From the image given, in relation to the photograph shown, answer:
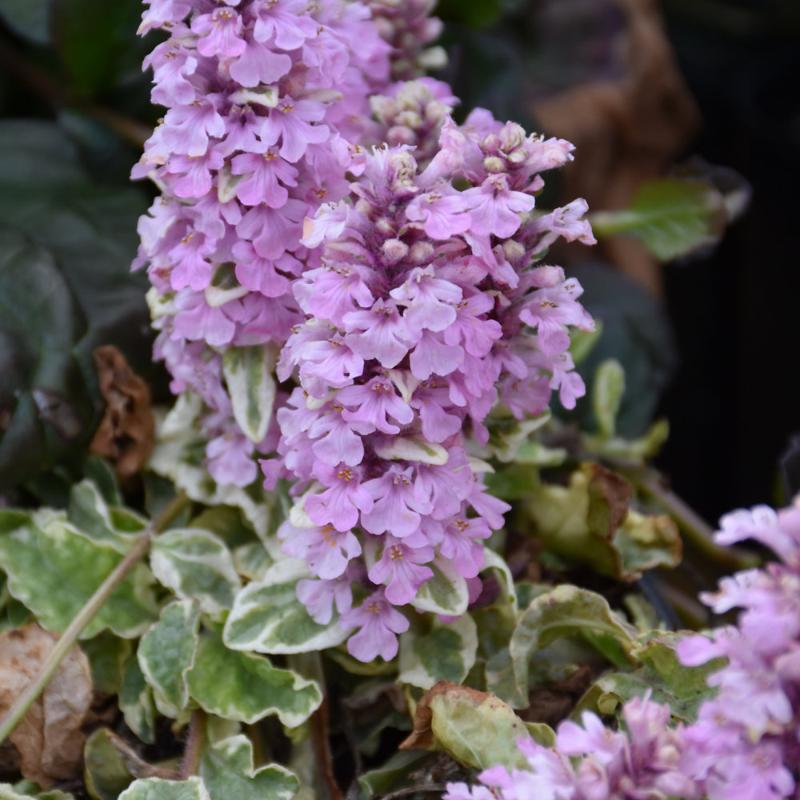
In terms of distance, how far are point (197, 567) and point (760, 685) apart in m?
0.39

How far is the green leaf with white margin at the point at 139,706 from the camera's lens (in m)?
0.71

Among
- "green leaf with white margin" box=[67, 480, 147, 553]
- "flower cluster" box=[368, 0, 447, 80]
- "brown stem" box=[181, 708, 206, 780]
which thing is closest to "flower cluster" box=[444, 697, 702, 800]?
"brown stem" box=[181, 708, 206, 780]

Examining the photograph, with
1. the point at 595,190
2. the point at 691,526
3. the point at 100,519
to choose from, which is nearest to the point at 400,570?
the point at 100,519

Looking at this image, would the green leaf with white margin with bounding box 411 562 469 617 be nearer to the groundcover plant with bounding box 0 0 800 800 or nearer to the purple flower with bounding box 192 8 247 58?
the groundcover plant with bounding box 0 0 800 800

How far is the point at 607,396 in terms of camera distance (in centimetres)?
93

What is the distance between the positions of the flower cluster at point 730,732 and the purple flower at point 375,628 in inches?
5.7

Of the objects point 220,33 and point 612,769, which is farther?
point 220,33

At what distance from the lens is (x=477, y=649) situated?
73 cm

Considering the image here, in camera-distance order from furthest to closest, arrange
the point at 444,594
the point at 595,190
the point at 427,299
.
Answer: the point at 595,190 < the point at 444,594 < the point at 427,299

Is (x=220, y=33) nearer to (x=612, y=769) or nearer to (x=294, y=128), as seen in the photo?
(x=294, y=128)

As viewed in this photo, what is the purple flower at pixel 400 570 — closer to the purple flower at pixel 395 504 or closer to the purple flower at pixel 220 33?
the purple flower at pixel 395 504

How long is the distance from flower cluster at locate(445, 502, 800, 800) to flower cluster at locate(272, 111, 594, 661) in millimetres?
148

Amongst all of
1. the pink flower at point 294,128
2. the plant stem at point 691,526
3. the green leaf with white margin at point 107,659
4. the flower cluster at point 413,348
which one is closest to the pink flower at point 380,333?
the flower cluster at point 413,348

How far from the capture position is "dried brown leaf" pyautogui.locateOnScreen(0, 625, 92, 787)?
686 mm
